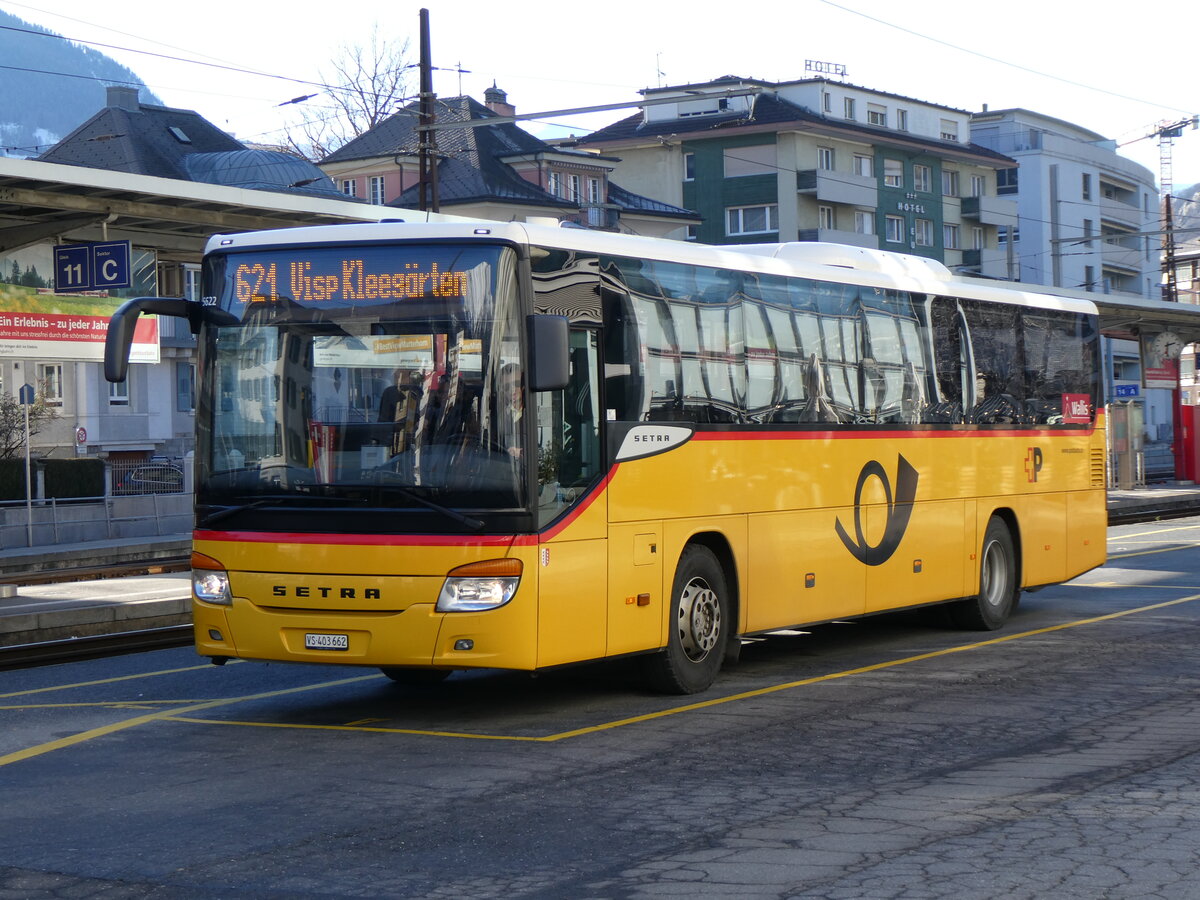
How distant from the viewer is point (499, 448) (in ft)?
31.8

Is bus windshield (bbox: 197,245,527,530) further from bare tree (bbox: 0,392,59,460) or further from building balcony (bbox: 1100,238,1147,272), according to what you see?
building balcony (bbox: 1100,238,1147,272)

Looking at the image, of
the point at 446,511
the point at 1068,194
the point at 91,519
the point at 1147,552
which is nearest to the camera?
the point at 446,511

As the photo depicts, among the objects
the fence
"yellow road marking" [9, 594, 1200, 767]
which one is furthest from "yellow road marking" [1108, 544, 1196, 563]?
the fence

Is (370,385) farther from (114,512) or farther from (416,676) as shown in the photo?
(114,512)

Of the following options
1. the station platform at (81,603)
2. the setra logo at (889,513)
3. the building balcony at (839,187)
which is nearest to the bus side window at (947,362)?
the setra logo at (889,513)

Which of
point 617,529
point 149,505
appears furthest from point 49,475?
point 617,529

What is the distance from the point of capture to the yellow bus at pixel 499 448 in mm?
9695

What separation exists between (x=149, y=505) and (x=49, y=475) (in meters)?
10.4

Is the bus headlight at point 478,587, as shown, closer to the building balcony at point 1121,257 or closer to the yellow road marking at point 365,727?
the yellow road marking at point 365,727

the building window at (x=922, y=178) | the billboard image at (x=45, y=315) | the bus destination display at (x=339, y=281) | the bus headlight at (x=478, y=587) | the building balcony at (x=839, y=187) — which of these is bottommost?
the bus headlight at (x=478, y=587)

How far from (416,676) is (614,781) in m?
3.93

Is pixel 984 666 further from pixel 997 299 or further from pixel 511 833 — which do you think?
pixel 511 833

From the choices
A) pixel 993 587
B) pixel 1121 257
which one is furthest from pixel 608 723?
pixel 1121 257

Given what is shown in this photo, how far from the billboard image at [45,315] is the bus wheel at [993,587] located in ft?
38.9
